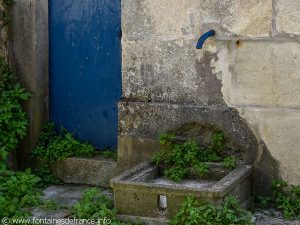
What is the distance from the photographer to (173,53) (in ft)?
19.3

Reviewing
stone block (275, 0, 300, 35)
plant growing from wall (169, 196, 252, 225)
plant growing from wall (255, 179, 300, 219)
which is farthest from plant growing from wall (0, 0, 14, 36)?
plant growing from wall (255, 179, 300, 219)

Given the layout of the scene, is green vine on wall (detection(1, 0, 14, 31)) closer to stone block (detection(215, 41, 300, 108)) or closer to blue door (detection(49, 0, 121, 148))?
blue door (detection(49, 0, 121, 148))

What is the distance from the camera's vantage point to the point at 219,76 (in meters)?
5.75

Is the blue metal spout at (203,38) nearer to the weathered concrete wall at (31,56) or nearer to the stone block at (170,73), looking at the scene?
the stone block at (170,73)

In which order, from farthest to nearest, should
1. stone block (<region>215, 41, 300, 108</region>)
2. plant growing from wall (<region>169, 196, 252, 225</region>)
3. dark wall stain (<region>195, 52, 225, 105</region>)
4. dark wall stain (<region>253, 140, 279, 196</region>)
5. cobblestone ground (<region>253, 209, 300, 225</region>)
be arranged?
dark wall stain (<region>195, 52, 225, 105</region>) < dark wall stain (<region>253, 140, 279, 196</region>) < stone block (<region>215, 41, 300, 108</region>) < cobblestone ground (<region>253, 209, 300, 225</region>) < plant growing from wall (<region>169, 196, 252, 225</region>)

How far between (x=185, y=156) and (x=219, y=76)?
2.49 feet

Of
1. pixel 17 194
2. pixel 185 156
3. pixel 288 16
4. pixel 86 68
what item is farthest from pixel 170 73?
pixel 17 194

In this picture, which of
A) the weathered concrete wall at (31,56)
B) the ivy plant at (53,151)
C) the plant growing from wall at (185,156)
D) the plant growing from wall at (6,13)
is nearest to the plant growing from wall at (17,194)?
the ivy plant at (53,151)

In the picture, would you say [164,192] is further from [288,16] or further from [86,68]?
[86,68]

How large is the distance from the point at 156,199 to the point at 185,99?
1.18 m

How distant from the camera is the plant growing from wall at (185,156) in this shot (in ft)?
18.5

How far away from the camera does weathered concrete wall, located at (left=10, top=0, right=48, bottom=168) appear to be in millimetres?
6570

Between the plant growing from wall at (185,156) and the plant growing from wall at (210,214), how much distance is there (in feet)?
2.24

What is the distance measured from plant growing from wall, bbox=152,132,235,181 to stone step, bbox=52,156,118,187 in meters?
0.63
